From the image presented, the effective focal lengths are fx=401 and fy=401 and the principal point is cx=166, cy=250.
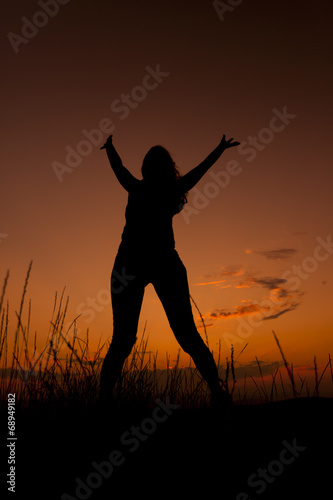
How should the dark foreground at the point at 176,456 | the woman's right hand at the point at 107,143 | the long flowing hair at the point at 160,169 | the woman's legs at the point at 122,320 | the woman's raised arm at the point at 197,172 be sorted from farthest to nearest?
the woman's right hand at the point at 107,143
the long flowing hair at the point at 160,169
the woman's raised arm at the point at 197,172
the woman's legs at the point at 122,320
the dark foreground at the point at 176,456

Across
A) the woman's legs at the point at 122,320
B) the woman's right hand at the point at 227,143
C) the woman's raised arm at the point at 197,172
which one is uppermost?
the woman's right hand at the point at 227,143

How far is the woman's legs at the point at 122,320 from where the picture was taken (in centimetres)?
271

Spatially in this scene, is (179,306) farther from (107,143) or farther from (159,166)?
(107,143)

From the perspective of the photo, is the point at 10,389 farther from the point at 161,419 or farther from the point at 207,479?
the point at 207,479

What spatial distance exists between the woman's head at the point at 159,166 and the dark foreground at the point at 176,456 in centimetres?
172

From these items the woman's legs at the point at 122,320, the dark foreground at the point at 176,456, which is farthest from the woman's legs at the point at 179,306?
the dark foreground at the point at 176,456

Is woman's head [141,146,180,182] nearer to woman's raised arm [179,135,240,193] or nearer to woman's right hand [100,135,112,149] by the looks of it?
woman's raised arm [179,135,240,193]

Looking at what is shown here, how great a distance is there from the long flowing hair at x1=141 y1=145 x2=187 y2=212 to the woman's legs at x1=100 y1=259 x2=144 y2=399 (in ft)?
2.26

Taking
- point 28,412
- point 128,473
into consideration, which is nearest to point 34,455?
point 128,473

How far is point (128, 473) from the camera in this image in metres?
2.09

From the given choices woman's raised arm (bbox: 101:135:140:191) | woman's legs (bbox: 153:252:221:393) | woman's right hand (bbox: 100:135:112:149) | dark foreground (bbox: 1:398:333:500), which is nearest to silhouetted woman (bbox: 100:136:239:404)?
woman's legs (bbox: 153:252:221:393)

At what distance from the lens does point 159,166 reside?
3.02 meters

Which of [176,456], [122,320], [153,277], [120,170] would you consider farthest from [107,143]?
[176,456]

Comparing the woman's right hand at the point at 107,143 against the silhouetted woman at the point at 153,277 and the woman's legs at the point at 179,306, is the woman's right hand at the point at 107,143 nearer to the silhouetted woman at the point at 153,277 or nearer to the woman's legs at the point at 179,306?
the silhouetted woman at the point at 153,277
